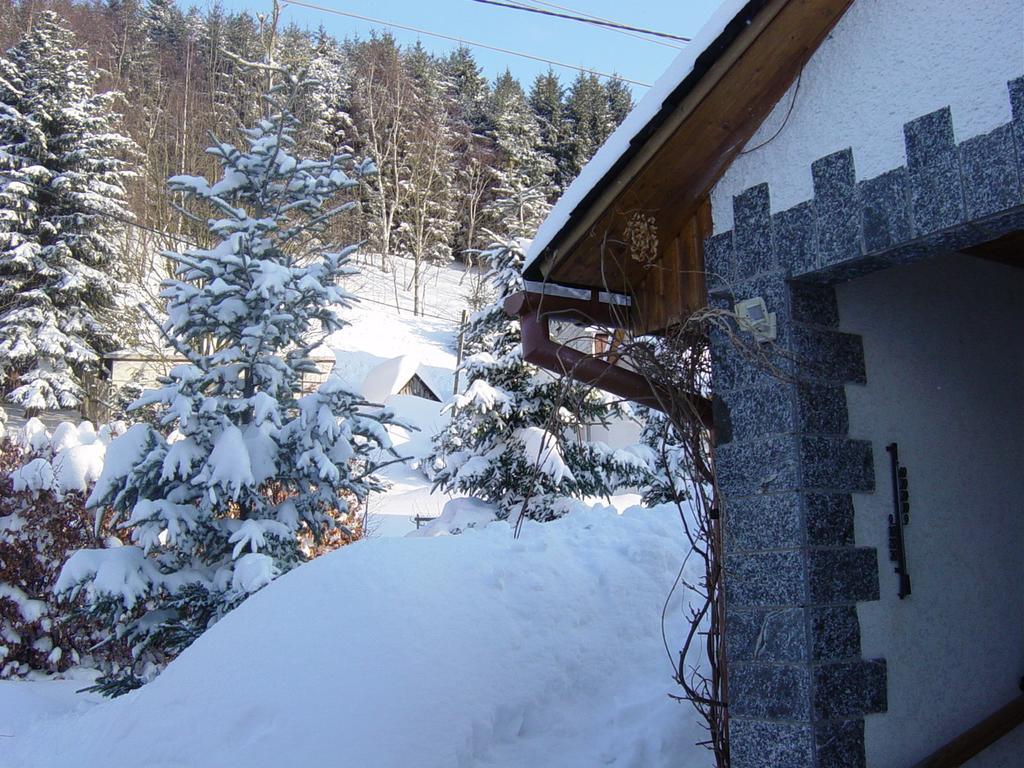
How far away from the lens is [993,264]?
430cm

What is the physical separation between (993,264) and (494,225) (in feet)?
120

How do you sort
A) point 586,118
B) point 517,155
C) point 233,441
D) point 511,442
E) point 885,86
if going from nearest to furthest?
point 885,86
point 233,441
point 511,442
point 517,155
point 586,118

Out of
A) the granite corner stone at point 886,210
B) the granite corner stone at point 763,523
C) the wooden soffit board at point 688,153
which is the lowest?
the granite corner stone at point 763,523

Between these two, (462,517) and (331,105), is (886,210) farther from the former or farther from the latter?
(331,105)

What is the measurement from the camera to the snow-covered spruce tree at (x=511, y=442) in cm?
1148

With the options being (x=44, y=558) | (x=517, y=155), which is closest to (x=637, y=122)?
(x=44, y=558)

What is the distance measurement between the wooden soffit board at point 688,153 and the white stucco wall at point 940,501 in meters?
0.79

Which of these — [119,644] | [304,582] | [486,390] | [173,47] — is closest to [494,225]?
[173,47]

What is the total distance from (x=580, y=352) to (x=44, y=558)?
23.3 feet

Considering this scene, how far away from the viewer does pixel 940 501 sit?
357 centimetres

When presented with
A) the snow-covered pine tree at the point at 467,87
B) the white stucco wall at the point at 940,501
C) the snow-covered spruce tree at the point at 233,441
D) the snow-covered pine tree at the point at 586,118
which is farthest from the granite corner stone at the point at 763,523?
the snow-covered pine tree at the point at 467,87

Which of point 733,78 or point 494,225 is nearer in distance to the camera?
point 733,78

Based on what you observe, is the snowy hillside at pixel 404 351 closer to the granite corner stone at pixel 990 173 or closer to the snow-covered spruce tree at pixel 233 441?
the snow-covered spruce tree at pixel 233 441

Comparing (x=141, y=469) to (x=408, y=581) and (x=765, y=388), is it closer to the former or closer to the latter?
(x=408, y=581)
